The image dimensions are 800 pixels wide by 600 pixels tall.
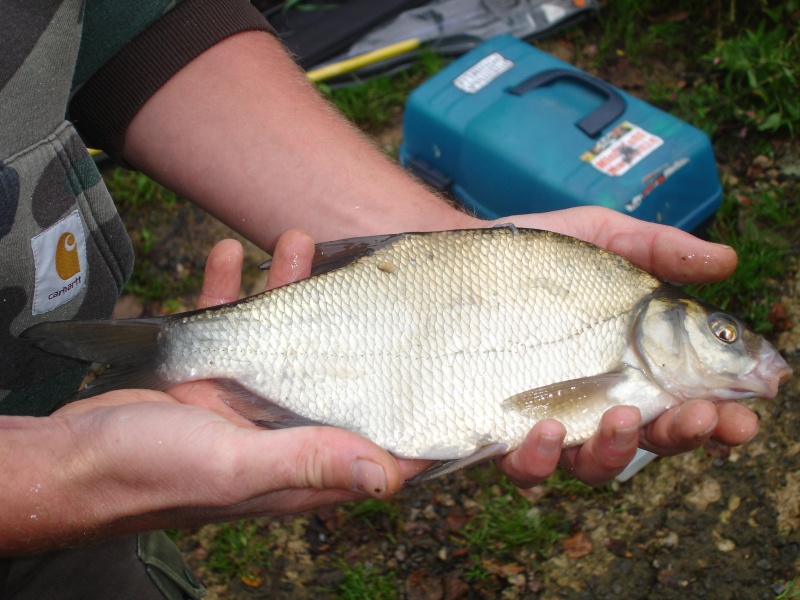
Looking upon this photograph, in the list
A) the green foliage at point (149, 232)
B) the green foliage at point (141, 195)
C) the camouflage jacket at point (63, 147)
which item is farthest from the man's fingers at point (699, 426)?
the green foliage at point (141, 195)

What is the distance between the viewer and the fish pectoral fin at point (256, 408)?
2059 mm

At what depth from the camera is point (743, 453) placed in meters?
3.11

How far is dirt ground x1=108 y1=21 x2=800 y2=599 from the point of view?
9.34 ft

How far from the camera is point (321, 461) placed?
170 centimetres

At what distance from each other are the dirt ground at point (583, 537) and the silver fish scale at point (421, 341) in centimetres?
109

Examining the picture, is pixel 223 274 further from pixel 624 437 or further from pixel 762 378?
pixel 762 378

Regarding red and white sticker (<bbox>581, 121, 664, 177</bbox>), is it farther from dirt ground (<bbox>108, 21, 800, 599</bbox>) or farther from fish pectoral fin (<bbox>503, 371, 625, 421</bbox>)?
fish pectoral fin (<bbox>503, 371, 625, 421</bbox>)

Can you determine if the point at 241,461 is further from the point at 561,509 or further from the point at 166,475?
the point at 561,509

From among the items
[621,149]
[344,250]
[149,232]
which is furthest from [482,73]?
[344,250]

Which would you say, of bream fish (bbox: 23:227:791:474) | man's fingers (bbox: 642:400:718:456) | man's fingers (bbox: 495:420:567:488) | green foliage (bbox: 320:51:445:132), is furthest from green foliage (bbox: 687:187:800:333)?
green foliage (bbox: 320:51:445:132)

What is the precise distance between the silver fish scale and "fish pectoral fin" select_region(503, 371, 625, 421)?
3 centimetres

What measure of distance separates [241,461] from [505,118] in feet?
8.55

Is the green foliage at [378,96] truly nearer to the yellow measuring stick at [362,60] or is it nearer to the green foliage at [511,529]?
the yellow measuring stick at [362,60]

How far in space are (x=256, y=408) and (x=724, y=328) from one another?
4.19ft
